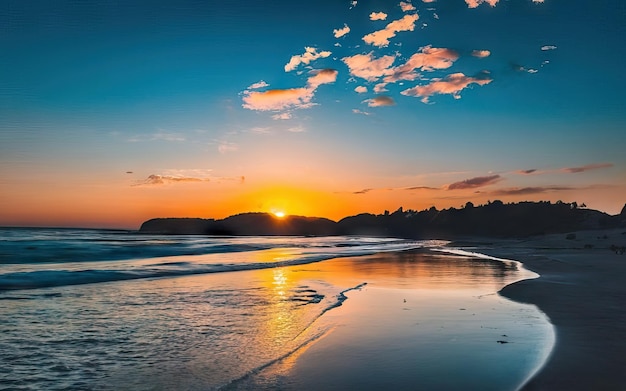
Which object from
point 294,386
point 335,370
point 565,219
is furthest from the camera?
point 565,219

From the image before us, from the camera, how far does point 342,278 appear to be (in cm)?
2061

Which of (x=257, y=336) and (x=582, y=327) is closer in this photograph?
(x=257, y=336)

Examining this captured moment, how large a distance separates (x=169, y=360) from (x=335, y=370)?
8.80 ft

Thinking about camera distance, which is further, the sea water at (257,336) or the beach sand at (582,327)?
the sea water at (257,336)

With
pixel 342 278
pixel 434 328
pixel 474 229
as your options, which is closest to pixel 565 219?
pixel 474 229

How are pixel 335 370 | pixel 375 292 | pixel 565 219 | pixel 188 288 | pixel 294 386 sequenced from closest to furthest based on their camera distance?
1. pixel 294 386
2. pixel 335 370
3. pixel 375 292
4. pixel 188 288
5. pixel 565 219

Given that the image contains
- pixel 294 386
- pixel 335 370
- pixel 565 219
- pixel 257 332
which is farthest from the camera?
pixel 565 219

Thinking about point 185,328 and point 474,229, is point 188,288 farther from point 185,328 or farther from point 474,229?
point 474,229

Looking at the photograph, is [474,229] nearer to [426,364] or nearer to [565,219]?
[565,219]

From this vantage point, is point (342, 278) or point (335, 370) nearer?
point (335, 370)

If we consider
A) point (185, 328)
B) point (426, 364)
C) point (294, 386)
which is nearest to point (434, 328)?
point (426, 364)

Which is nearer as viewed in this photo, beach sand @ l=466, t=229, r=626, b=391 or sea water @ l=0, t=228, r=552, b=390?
beach sand @ l=466, t=229, r=626, b=391

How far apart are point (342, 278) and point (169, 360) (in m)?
13.9

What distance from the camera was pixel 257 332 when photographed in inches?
366
